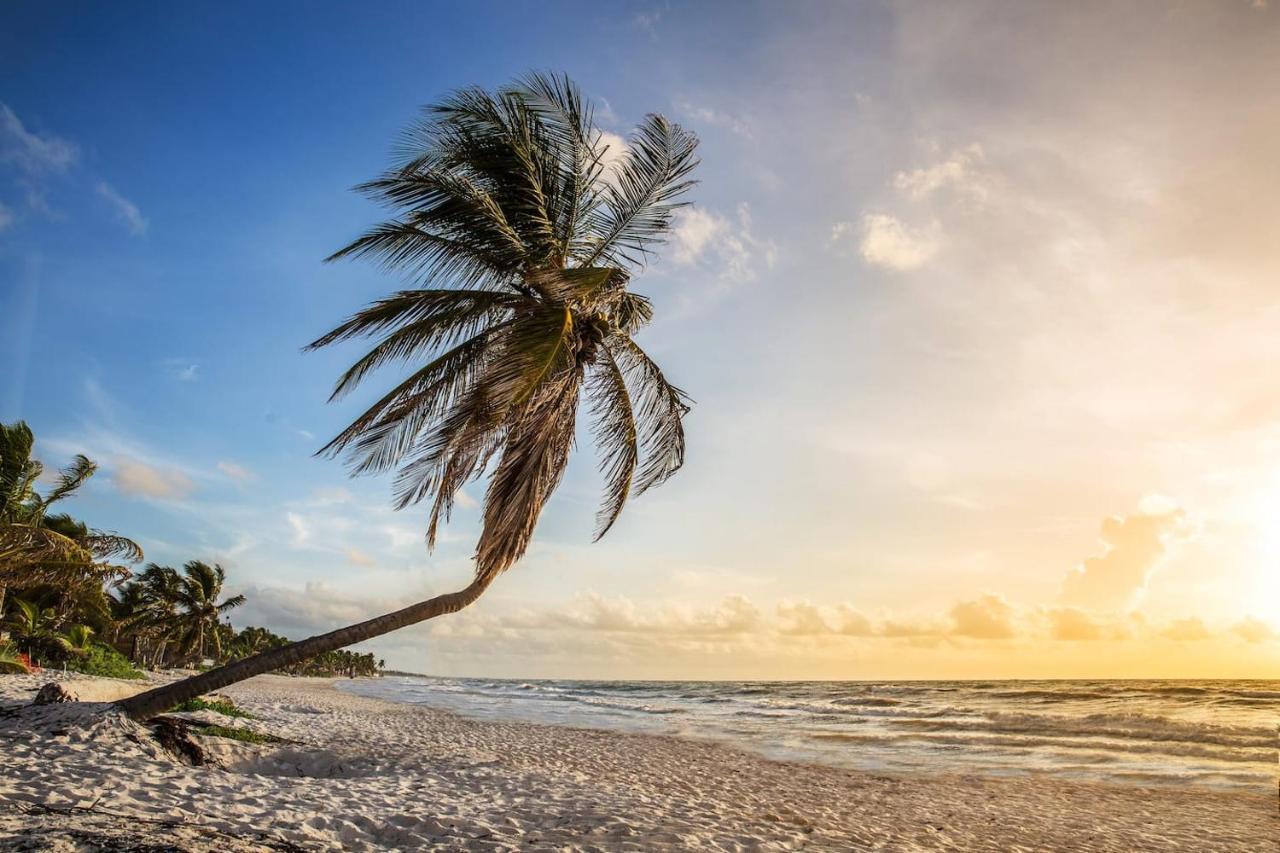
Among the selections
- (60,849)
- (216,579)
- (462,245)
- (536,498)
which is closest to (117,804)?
(60,849)

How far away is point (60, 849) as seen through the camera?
316 centimetres

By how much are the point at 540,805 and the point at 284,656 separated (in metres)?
3.09

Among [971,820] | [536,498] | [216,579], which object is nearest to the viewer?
[536,498]

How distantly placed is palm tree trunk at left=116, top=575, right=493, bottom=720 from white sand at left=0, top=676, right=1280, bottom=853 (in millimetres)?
435

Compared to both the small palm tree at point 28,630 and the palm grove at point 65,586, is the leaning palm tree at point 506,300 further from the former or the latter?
the small palm tree at point 28,630

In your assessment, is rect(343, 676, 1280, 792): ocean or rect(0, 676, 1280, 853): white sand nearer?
rect(0, 676, 1280, 853): white sand

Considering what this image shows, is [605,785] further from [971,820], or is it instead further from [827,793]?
[971,820]

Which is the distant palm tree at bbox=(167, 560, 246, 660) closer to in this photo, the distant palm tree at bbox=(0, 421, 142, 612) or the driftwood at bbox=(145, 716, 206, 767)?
the distant palm tree at bbox=(0, 421, 142, 612)

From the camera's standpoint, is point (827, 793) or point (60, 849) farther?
point (827, 793)

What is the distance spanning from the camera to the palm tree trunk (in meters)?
7.09

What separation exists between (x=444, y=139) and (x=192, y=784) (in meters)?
7.47

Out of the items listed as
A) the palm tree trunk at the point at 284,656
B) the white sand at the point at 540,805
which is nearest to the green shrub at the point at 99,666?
the white sand at the point at 540,805

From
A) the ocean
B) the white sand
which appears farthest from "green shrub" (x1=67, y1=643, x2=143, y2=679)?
the ocean

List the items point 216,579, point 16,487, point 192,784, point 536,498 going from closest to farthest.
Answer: point 192,784 → point 536,498 → point 16,487 → point 216,579
